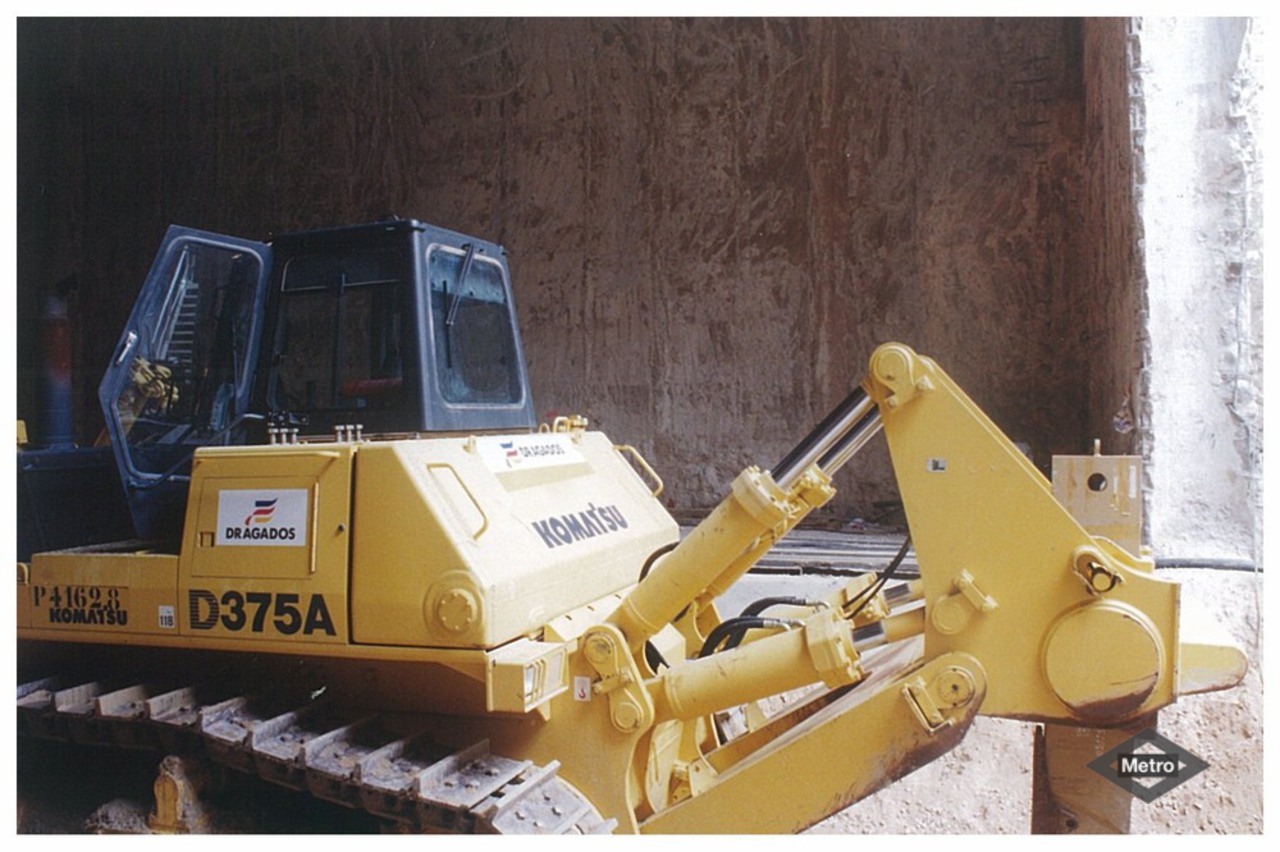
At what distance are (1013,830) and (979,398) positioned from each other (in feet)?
11.0

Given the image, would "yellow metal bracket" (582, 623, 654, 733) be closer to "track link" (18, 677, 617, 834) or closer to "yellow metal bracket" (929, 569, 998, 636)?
"track link" (18, 677, 617, 834)

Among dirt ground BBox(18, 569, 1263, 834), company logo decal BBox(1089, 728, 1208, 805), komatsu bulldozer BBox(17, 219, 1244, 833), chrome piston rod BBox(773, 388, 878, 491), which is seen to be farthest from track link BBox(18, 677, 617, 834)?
company logo decal BBox(1089, 728, 1208, 805)

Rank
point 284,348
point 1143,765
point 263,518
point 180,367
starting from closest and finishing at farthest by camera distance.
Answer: point 1143,765 → point 263,518 → point 180,367 → point 284,348

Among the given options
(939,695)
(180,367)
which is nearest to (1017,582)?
(939,695)

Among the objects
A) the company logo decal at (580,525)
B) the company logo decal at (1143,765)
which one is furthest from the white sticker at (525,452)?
the company logo decal at (1143,765)

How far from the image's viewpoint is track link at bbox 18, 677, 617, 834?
274cm

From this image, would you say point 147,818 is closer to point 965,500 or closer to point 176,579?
point 176,579

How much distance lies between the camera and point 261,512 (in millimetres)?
3061

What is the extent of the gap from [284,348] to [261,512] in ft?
2.82

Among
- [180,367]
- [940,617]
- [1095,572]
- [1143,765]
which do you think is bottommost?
[1143,765]

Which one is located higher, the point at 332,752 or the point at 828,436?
the point at 828,436

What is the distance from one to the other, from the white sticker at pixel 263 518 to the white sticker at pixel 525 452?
0.57 metres

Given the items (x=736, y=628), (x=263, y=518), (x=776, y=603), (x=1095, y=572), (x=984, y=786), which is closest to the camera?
(x=1095, y=572)

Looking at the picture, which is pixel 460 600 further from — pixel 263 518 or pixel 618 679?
pixel 263 518
